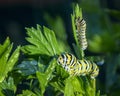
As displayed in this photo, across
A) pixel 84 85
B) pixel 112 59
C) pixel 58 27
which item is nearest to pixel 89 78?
pixel 84 85

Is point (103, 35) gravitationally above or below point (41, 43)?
above

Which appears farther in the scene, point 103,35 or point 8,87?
point 103,35

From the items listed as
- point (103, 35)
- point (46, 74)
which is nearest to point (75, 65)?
point (46, 74)

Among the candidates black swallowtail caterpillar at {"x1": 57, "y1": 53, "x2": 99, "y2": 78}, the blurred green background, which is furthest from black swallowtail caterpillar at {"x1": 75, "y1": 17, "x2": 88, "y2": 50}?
the blurred green background

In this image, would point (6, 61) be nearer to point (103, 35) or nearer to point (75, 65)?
point (75, 65)

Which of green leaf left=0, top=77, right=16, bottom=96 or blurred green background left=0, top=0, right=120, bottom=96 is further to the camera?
blurred green background left=0, top=0, right=120, bottom=96

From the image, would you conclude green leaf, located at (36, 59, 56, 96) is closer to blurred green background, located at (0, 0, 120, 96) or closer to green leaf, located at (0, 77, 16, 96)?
green leaf, located at (0, 77, 16, 96)
